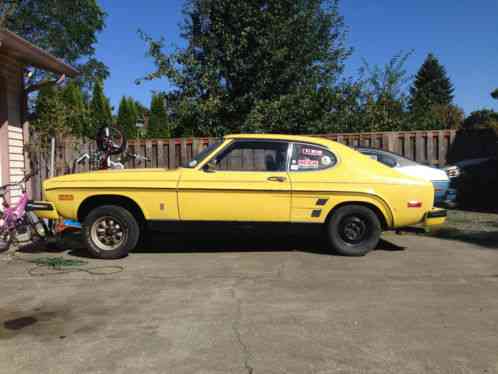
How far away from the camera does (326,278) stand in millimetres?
5406

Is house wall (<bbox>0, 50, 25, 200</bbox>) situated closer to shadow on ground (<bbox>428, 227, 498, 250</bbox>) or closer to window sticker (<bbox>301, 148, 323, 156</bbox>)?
window sticker (<bbox>301, 148, 323, 156</bbox>)

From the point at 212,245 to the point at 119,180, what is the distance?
1.92 m

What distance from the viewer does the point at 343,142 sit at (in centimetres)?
1234

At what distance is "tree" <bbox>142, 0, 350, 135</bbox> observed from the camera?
15.1 meters

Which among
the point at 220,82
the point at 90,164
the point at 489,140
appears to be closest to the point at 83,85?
the point at 220,82

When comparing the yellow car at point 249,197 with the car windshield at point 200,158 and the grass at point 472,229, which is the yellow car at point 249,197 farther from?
the grass at point 472,229

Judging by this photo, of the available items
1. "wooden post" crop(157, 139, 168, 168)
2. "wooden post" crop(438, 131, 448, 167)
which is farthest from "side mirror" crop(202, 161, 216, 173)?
"wooden post" crop(438, 131, 448, 167)

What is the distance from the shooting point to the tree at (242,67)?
1511cm

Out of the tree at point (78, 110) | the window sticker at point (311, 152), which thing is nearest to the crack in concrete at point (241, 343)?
the window sticker at point (311, 152)

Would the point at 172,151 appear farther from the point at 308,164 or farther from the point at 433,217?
the point at 433,217

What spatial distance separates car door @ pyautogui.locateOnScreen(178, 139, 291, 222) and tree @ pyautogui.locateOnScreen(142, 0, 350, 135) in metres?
8.34

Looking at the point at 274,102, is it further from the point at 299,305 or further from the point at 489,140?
the point at 299,305

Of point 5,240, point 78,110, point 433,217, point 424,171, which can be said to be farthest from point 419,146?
point 78,110

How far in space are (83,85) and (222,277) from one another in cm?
3652
